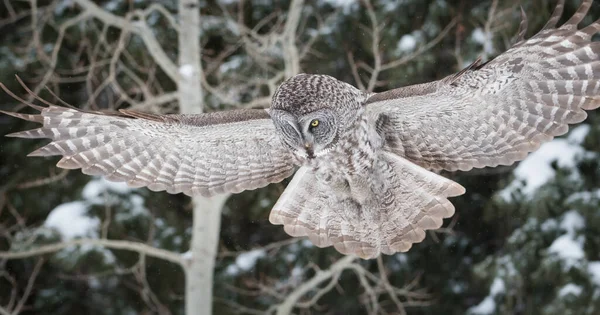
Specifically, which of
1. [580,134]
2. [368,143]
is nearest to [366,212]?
[368,143]

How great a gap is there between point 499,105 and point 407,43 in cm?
560

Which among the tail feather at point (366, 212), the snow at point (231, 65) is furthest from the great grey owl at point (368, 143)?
the snow at point (231, 65)

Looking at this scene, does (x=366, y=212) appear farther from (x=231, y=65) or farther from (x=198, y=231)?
(x=231, y=65)

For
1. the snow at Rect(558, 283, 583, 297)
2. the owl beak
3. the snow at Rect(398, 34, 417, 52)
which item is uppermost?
the snow at Rect(398, 34, 417, 52)

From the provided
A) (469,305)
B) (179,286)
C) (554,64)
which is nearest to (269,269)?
(179,286)

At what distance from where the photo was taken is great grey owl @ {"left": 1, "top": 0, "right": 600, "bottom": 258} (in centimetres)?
436

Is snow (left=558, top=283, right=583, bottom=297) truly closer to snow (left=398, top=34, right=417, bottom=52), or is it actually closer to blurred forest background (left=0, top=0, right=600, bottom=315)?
blurred forest background (left=0, top=0, right=600, bottom=315)

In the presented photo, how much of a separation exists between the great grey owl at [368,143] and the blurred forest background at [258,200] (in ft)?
13.1

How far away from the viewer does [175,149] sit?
4.85 m

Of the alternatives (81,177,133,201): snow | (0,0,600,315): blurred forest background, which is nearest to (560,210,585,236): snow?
(0,0,600,315): blurred forest background

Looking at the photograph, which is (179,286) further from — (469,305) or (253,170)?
(253,170)

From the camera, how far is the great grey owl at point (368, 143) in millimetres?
4363

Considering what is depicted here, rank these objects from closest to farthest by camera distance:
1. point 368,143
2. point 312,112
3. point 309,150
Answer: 1. point 312,112
2. point 309,150
3. point 368,143

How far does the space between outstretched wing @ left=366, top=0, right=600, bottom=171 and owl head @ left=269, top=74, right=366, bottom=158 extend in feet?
0.94
